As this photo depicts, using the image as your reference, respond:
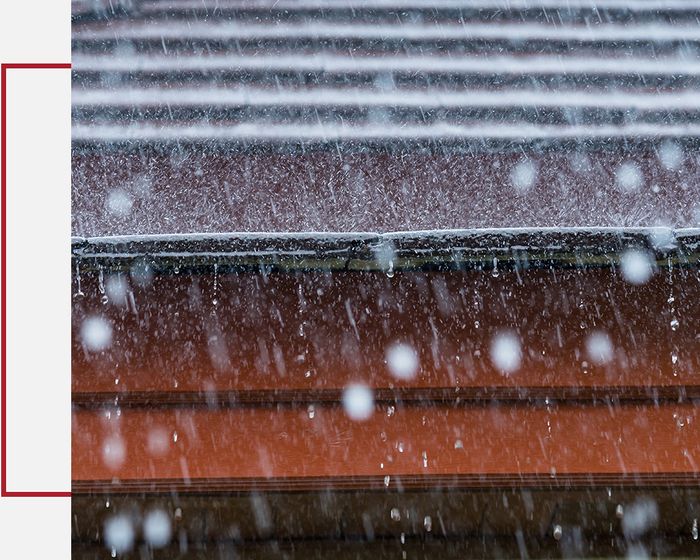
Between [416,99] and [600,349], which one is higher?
[416,99]

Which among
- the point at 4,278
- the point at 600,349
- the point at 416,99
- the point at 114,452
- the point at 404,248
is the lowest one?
the point at 4,278

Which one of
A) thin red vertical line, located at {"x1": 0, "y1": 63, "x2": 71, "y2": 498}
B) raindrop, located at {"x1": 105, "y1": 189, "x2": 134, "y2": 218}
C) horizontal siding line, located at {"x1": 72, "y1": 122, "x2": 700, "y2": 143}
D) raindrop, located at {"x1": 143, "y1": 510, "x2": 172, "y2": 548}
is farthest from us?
raindrop, located at {"x1": 143, "y1": 510, "x2": 172, "y2": 548}

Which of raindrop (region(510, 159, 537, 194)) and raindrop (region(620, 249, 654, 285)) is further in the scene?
raindrop (region(510, 159, 537, 194))

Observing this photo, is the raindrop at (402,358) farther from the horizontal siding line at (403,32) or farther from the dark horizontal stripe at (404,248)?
the horizontal siding line at (403,32)

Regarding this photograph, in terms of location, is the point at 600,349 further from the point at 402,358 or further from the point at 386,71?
the point at 386,71

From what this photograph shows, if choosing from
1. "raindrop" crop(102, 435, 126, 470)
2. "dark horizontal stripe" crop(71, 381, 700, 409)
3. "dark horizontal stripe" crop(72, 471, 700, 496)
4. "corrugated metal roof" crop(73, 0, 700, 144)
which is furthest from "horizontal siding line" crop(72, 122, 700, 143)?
"dark horizontal stripe" crop(72, 471, 700, 496)

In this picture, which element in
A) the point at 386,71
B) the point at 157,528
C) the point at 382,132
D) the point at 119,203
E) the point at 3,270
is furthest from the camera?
the point at 157,528

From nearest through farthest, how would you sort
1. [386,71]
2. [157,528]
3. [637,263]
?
[637,263] → [386,71] → [157,528]

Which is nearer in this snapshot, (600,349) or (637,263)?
(637,263)

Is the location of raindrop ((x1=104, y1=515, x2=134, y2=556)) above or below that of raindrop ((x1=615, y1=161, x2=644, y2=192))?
below

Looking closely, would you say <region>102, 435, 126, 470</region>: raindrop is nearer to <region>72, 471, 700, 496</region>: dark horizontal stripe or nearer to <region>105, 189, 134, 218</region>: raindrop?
<region>72, 471, 700, 496</region>: dark horizontal stripe

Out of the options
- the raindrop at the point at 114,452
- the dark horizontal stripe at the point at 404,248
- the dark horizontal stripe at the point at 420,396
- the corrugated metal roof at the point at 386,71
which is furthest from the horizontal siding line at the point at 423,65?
the raindrop at the point at 114,452

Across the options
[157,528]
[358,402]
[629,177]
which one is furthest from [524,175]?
[157,528]

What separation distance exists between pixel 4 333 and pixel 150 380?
1.37 meters
